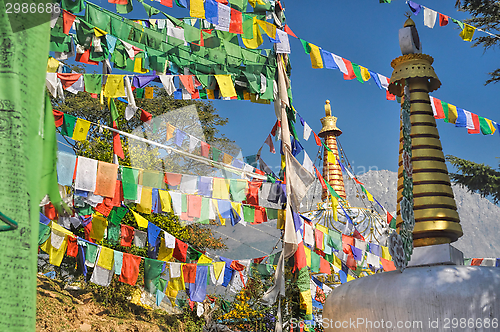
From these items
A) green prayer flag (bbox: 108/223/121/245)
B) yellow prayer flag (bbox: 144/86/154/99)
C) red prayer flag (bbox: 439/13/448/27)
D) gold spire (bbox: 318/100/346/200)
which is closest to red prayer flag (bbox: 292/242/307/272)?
green prayer flag (bbox: 108/223/121/245)

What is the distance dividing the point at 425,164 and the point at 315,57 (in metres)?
3.50

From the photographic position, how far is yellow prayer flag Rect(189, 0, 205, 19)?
719cm

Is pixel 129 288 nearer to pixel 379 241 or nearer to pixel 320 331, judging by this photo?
pixel 320 331

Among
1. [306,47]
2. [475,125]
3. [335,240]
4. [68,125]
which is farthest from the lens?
[475,125]

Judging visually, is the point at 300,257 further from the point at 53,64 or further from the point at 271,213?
the point at 53,64

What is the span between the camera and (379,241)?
2242 centimetres

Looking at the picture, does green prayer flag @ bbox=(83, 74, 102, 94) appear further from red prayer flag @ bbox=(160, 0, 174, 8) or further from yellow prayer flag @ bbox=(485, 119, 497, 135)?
yellow prayer flag @ bbox=(485, 119, 497, 135)

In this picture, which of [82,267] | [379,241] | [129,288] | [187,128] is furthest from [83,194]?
[379,241]

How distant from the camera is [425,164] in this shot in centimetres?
665

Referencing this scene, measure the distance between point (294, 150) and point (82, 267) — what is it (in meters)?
5.37

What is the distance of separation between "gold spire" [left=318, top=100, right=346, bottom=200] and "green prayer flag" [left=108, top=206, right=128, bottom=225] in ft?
66.9

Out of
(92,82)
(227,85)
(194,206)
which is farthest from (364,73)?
(92,82)

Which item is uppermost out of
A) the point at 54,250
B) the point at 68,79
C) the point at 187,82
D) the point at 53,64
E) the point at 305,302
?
the point at 53,64

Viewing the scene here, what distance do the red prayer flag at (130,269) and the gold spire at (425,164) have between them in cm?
579
